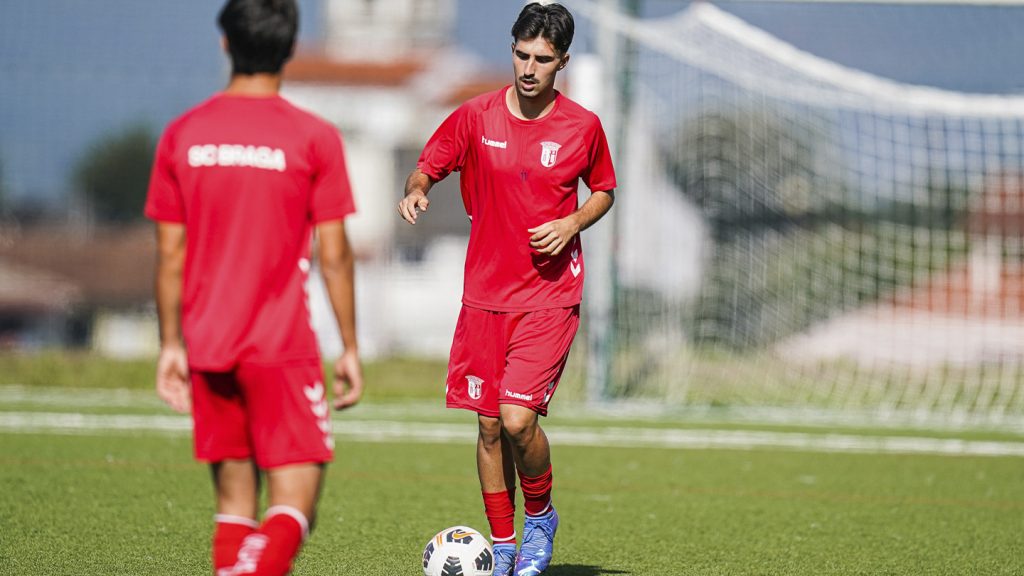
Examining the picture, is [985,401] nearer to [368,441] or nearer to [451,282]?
[368,441]

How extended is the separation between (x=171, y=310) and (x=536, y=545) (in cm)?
212

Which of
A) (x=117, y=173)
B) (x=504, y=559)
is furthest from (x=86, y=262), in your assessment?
(x=504, y=559)

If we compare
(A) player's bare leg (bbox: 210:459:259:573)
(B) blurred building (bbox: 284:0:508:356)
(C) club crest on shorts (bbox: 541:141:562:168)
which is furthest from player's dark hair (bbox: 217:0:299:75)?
(B) blurred building (bbox: 284:0:508:356)

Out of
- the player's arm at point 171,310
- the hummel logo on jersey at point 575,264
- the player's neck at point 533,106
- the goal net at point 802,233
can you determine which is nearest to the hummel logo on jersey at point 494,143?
the player's neck at point 533,106

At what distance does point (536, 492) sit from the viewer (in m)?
5.41

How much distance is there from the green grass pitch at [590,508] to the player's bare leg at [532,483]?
0.71ft

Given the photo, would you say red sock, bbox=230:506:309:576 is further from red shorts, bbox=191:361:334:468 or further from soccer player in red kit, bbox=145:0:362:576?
red shorts, bbox=191:361:334:468

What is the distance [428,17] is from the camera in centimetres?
2636

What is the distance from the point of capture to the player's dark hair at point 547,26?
5.14m

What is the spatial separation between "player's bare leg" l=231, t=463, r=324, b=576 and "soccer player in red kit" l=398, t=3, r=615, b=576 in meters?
1.53

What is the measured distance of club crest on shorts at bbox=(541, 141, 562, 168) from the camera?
530 cm

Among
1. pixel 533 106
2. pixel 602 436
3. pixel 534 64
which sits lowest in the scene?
pixel 602 436

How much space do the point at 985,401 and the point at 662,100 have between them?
4.26m

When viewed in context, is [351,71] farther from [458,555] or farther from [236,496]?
[236,496]
